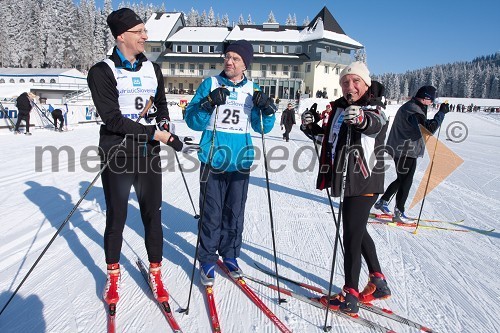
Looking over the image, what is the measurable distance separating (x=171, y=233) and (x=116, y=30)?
259 cm

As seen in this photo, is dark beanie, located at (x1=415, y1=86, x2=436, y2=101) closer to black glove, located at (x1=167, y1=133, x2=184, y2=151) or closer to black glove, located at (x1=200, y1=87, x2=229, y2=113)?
black glove, located at (x1=200, y1=87, x2=229, y2=113)

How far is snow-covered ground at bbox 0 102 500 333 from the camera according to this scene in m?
2.58

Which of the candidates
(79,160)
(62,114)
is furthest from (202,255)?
(62,114)

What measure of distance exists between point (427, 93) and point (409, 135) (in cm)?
62

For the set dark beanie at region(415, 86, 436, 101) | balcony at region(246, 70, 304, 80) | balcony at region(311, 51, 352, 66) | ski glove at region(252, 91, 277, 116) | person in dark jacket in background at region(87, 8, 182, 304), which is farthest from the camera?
balcony at region(246, 70, 304, 80)

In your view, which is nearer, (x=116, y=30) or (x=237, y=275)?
(x=116, y=30)

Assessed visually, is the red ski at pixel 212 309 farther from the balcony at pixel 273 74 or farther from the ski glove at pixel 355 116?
the balcony at pixel 273 74

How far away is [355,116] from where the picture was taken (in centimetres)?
224

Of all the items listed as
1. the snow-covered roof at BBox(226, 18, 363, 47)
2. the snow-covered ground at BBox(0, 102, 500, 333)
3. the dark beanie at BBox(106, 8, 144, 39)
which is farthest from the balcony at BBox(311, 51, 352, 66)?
the dark beanie at BBox(106, 8, 144, 39)

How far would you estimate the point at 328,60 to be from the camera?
48094 mm

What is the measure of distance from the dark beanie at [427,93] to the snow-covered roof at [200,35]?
51.5m

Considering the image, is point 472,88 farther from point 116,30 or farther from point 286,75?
point 116,30

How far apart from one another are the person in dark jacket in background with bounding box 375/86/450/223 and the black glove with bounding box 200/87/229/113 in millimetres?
3047

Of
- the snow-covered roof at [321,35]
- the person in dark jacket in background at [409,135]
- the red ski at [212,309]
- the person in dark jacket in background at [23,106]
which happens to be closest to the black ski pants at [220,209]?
the red ski at [212,309]
